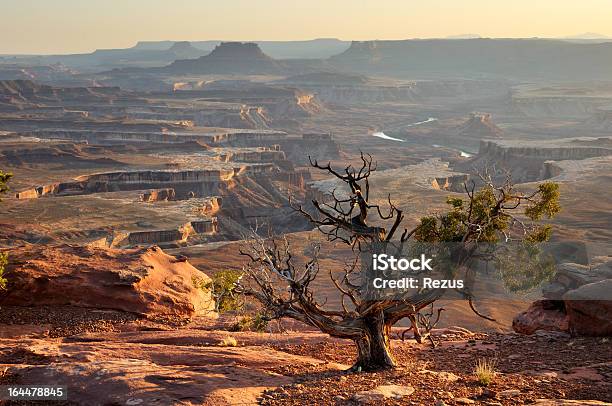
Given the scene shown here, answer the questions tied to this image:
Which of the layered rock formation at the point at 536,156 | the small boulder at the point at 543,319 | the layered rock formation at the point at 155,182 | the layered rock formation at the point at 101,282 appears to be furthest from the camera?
the layered rock formation at the point at 536,156

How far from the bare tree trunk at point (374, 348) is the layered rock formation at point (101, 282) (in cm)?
888

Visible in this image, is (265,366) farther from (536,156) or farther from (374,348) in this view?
(536,156)

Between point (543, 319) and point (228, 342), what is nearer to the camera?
point (228, 342)

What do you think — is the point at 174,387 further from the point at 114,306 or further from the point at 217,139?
the point at 217,139

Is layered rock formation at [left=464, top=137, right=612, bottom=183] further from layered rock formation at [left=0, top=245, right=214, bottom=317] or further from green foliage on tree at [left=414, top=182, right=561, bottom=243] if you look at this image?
green foliage on tree at [left=414, top=182, right=561, bottom=243]

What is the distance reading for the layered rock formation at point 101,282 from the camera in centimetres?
2684

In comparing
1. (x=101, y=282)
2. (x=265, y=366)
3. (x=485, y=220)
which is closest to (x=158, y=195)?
(x=101, y=282)

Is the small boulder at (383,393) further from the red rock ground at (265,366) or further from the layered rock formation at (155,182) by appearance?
the layered rock formation at (155,182)

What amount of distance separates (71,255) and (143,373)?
569 inches

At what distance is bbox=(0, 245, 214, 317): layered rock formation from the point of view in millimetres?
26844

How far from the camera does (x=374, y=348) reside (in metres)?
18.7

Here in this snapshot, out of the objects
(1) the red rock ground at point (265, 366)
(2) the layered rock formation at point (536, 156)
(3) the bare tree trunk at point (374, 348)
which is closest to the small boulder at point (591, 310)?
(1) the red rock ground at point (265, 366)

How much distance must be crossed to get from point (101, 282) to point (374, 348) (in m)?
12.7

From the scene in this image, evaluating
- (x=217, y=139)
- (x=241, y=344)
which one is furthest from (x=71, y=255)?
(x=217, y=139)
